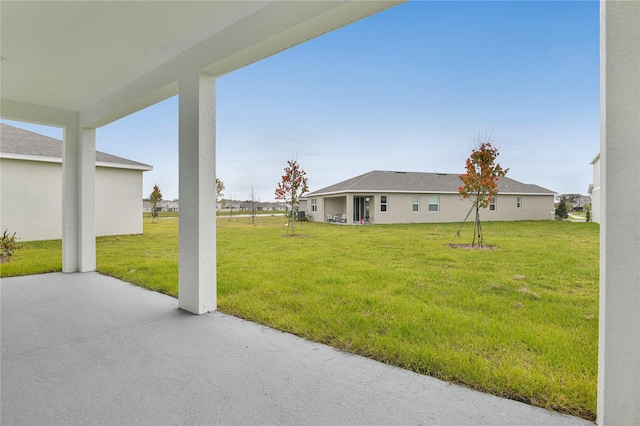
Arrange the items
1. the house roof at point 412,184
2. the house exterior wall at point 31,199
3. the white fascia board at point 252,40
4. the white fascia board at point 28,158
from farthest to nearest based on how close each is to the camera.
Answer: the house roof at point 412,184 < the house exterior wall at point 31,199 < the white fascia board at point 28,158 < the white fascia board at point 252,40

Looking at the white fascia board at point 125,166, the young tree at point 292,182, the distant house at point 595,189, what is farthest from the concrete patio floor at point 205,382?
the distant house at point 595,189

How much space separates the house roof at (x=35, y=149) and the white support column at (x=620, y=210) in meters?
14.1

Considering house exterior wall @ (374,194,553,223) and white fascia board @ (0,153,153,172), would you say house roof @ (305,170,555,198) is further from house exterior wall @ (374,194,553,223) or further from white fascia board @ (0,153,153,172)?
white fascia board @ (0,153,153,172)

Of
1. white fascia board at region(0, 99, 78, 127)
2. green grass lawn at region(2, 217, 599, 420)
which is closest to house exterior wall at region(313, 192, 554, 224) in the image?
green grass lawn at region(2, 217, 599, 420)

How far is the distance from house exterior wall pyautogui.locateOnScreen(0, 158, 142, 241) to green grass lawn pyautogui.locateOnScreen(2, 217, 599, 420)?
2.78 m

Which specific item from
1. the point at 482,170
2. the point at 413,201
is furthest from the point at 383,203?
the point at 482,170

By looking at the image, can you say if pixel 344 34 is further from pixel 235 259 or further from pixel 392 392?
pixel 392 392

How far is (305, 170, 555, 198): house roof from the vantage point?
2048 centimetres

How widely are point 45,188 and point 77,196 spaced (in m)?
6.94

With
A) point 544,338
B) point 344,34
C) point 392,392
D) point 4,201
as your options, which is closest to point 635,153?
point 392,392

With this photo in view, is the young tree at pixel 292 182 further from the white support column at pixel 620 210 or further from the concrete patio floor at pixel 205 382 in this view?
the white support column at pixel 620 210

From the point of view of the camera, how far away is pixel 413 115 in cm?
1523

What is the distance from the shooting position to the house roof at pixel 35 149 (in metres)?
10.4

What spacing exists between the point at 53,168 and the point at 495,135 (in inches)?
599
